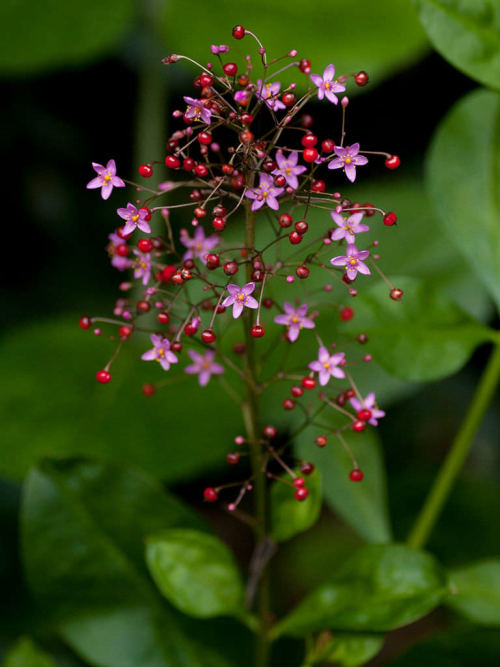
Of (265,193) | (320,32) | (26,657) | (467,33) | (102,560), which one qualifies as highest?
(320,32)

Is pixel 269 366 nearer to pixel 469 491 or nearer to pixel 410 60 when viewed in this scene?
pixel 469 491

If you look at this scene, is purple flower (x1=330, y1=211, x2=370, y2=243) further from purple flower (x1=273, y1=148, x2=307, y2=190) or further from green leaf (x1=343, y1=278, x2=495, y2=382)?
green leaf (x1=343, y1=278, x2=495, y2=382)

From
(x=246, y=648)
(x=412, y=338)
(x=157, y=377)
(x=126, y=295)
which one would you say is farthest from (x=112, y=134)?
(x=246, y=648)

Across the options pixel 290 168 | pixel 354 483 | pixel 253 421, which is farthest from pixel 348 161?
pixel 354 483

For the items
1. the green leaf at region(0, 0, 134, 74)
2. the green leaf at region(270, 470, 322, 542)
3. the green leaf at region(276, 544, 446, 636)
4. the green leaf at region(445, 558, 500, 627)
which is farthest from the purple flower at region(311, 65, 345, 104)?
the green leaf at region(0, 0, 134, 74)

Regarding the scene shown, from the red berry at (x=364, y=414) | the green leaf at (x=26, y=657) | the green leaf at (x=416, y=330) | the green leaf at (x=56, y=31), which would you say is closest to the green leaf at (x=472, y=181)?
the green leaf at (x=416, y=330)

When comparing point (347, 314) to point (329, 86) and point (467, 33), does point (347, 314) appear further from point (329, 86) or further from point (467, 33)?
point (467, 33)
